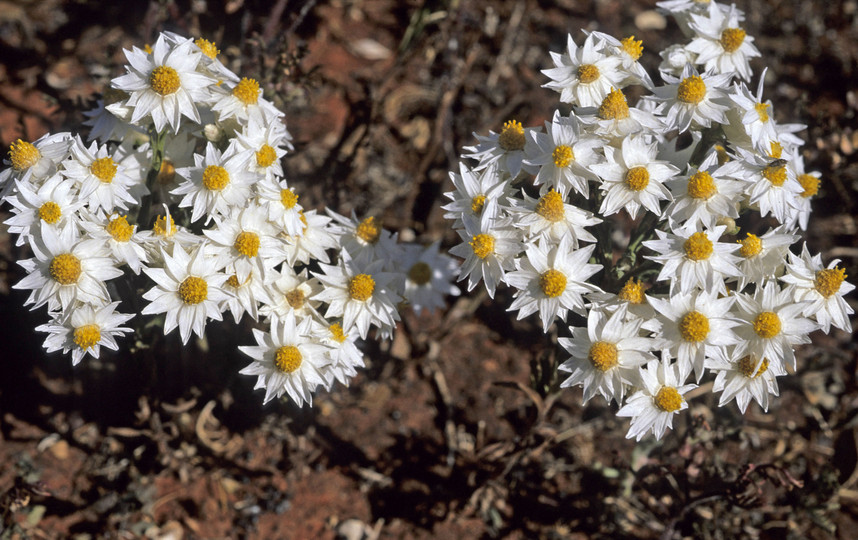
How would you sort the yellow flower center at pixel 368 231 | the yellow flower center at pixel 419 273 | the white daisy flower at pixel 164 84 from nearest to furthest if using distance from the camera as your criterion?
the white daisy flower at pixel 164 84 → the yellow flower center at pixel 368 231 → the yellow flower center at pixel 419 273

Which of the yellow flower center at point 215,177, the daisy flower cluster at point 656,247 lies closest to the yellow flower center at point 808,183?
the daisy flower cluster at point 656,247

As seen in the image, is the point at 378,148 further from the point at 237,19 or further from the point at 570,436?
the point at 570,436

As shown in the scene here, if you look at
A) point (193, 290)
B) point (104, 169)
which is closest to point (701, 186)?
point (193, 290)

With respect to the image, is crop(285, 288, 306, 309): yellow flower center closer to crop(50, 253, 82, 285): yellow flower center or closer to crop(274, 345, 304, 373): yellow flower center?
crop(274, 345, 304, 373): yellow flower center

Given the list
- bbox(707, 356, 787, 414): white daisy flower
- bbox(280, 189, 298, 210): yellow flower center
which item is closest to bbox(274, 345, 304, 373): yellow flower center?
bbox(280, 189, 298, 210): yellow flower center

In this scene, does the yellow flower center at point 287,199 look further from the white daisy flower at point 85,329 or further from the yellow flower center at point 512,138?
the yellow flower center at point 512,138

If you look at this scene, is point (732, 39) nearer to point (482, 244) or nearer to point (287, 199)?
point (482, 244)

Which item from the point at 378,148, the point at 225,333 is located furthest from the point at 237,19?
the point at 225,333

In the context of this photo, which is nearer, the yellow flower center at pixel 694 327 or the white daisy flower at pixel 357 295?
the yellow flower center at pixel 694 327
